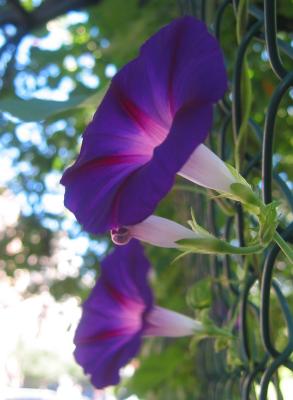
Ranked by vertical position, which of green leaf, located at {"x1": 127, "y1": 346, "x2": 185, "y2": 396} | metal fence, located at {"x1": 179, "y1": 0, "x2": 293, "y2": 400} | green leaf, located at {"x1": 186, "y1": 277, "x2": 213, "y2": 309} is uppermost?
metal fence, located at {"x1": 179, "y1": 0, "x2": 293, "y2": 400}

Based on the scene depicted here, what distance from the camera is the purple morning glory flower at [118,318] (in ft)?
1.75

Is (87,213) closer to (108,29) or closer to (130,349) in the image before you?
(130,349)

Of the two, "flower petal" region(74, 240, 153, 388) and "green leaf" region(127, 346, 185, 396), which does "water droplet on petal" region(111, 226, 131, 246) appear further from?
"green leaf" region(127, 346, 185, 396)

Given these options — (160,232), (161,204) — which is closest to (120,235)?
(160,232)

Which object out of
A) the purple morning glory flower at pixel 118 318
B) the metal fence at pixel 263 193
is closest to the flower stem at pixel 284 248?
the metal fence at pixel 263 193

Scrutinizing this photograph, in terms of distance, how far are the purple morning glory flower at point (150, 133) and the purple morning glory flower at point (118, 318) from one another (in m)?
0.18

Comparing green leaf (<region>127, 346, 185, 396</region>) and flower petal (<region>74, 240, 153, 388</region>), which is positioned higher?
flower petal (<region>74, 240, 153, 388</region>)

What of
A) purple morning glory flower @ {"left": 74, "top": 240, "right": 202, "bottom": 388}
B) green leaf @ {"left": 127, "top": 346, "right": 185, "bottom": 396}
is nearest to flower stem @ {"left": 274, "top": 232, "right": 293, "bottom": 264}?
purple morning glory flower @ {"left": 74, "top": 240, "right": 202, "bottom": 388}

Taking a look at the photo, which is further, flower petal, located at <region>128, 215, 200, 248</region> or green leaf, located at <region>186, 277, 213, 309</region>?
green leaf, located at <region>186, 277, 213, 309</region>

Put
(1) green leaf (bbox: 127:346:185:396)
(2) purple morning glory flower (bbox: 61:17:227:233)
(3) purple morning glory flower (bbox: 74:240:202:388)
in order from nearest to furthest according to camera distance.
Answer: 1. (2) purple morning glory flower (bbox: 61:17:227:233)
2. (3) purple morning glory flower (bbox: 74:240:202:388)
3. (1) green leaf (bbox: 127:346:185:396)

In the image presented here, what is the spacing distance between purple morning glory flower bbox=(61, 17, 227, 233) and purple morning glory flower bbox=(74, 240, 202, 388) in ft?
0.59

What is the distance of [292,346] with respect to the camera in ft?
1.33

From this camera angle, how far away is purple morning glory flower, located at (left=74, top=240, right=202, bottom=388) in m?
0.53

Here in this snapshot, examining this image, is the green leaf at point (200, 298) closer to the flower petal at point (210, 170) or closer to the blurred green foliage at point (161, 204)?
the blurred green foliage at point (161, 204)
